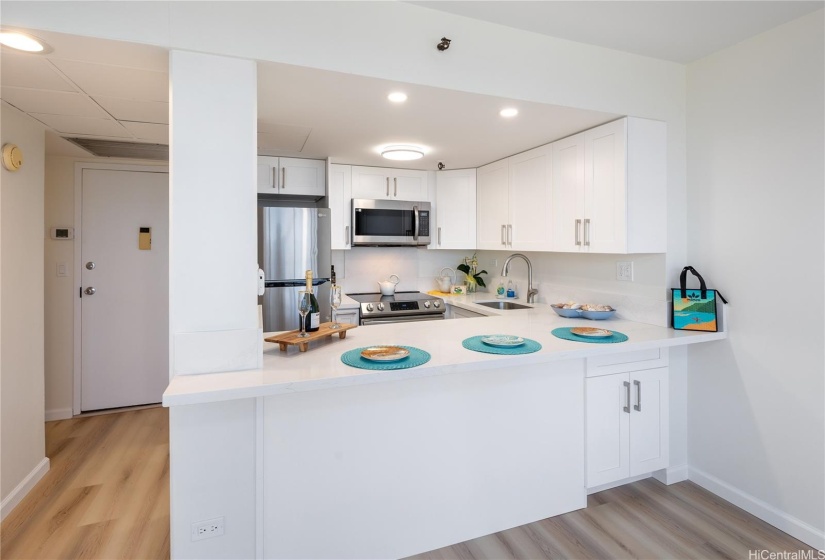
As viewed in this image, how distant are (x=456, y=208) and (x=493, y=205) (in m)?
0.41

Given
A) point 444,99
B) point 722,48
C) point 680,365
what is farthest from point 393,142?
point 680,365

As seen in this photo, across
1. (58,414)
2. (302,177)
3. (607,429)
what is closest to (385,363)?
(607,429)

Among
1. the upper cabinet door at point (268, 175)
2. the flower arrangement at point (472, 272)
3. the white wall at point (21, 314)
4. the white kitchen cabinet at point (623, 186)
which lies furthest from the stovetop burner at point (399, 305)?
the white wall at point (21, 314)

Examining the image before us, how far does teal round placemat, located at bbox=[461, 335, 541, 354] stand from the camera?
72.9 inches

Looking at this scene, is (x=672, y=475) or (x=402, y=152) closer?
(x=672, y=475)

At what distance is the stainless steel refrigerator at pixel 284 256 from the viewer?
3002mm

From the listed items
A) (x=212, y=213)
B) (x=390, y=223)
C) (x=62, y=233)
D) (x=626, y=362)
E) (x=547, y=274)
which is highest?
(x=390, y=223)

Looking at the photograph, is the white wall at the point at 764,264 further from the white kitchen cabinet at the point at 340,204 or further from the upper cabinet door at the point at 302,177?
the upper cabinet door at the point at 302,177

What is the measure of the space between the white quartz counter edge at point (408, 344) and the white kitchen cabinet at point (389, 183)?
1.53m

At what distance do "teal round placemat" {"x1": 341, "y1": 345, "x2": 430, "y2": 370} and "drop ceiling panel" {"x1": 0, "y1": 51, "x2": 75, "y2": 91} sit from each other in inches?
65.6

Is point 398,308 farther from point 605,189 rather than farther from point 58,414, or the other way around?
point 58,414

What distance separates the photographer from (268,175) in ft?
10.7

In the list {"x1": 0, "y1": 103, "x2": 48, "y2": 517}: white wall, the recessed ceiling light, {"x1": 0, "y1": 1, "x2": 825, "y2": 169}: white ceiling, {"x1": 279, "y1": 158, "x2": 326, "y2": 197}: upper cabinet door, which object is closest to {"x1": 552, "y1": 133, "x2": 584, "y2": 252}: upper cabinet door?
{"x1": 0, "y1": 1, "x2": 825, "y2": 169}: white ceiling

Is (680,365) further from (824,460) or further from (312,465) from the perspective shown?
(312,465)
